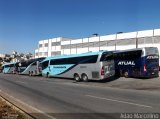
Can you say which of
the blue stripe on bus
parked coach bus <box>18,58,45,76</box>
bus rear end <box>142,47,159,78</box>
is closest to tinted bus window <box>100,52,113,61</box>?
Result: bus rear end <box>142,47,159,78</box>

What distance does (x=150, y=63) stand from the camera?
99.7 ft

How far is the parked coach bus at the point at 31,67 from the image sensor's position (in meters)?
51.1

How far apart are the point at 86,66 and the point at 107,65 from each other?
2.71 metres

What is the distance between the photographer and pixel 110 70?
31953 mm

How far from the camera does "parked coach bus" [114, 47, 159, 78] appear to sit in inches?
1184

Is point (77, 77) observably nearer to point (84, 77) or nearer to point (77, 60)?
point (84, 77)

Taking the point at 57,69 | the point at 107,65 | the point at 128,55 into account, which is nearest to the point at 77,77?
the point at 107,65

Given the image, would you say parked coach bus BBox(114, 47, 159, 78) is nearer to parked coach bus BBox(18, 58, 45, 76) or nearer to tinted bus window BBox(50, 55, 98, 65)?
tinted bus window BBox(50, 55, 98, 65)

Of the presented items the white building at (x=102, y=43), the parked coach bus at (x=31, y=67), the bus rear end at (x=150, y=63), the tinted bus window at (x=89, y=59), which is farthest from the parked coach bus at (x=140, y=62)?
the white building at (x=102, y=43)

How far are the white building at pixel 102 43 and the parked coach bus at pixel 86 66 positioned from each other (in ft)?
74.1

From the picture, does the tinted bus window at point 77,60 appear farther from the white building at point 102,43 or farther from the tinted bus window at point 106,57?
the white building at point 102,43

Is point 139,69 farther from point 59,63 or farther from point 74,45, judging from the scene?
point 74,45

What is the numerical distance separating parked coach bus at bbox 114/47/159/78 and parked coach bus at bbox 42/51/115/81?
4.51 feet

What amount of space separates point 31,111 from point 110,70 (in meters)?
20.2
